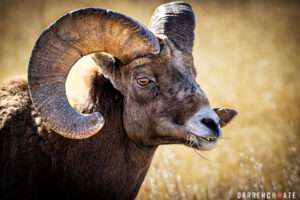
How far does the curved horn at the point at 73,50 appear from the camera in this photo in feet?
18.4

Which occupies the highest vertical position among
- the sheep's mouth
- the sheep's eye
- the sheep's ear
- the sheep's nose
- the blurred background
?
the sheep's eye

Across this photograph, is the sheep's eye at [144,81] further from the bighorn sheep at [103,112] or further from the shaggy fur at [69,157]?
the shaggy fur at [69,157]

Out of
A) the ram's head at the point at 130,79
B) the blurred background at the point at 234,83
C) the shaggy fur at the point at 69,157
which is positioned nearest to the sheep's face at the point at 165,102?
the ram's head at the point at 130,79

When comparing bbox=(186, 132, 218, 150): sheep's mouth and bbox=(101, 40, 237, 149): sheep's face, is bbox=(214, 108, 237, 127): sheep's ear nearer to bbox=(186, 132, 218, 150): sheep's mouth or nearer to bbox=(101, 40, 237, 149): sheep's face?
bbox=(101, 40, 237, 149): sheep's face

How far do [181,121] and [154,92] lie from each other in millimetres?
494

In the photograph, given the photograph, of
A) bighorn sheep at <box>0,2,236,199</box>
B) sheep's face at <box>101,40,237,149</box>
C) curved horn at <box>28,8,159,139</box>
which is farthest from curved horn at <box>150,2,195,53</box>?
curved horn at <box>28,8,159,139</box>

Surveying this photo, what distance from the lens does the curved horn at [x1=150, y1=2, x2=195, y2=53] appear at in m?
6.66

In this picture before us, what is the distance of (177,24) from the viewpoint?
680 cm

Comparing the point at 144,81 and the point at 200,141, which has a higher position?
the point at 144,81

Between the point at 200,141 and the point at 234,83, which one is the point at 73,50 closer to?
the point at 200,141

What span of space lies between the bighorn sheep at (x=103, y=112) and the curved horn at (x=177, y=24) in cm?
5

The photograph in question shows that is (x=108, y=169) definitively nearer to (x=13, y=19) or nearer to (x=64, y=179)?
(x=64, y=179)

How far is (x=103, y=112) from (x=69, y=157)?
2.25 ft

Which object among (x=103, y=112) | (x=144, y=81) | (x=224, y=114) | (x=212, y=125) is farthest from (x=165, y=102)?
(x=224, y=114)
